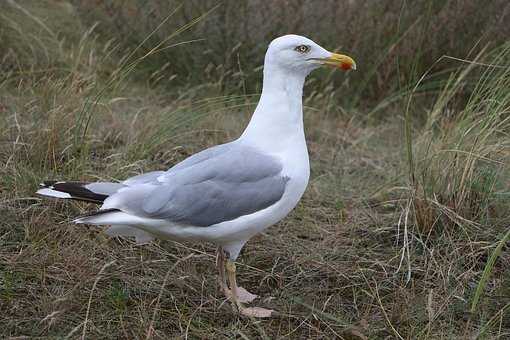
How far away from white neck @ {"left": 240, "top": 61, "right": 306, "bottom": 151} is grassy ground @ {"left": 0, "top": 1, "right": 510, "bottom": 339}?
61 centimetres

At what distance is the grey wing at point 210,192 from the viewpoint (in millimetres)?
2750

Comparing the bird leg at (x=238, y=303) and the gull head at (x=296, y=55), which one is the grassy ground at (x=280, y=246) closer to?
the bird leg at (x=238, y=303)

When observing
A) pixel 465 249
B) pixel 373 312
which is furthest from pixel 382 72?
pixel 373 312

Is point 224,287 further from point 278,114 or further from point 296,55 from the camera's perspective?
point 296,55

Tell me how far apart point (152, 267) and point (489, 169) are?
165 centimetres

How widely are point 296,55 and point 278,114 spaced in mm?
238

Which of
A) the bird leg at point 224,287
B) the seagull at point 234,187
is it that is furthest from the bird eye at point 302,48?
the bird leg at point 224,287

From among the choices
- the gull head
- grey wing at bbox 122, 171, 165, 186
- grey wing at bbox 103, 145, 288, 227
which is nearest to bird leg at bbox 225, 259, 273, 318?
grey wing at bbox 103, 145, 288, 227

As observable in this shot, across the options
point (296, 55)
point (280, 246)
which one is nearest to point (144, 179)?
point (296, 55)

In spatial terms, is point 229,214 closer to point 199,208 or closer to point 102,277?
point 199,208

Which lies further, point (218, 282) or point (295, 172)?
point (218, 282)

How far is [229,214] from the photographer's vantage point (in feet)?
9.17

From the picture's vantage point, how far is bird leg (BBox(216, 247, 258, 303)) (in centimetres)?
307

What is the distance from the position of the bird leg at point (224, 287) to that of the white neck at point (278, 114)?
0.49 m
